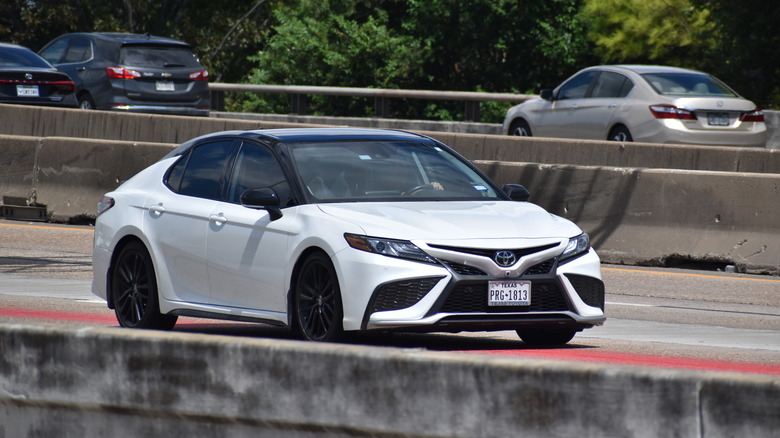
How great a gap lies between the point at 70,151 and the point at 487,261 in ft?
37.3

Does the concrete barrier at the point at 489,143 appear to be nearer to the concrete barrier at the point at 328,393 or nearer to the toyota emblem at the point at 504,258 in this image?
the toyota emblem at the point at 504,258

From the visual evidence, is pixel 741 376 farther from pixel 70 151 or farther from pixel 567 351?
pixel 70 151

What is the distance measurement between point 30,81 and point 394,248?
62.1 ft

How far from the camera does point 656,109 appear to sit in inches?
832

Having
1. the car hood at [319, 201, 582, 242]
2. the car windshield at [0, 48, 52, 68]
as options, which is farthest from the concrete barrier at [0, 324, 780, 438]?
the car windshield at [0, 48, 52, 68]

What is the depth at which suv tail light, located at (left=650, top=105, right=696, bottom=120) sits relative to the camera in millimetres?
21047

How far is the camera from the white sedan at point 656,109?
2112cm

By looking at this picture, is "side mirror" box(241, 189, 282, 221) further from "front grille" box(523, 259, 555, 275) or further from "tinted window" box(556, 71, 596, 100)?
"tinted window" box(556, 71, 596, 100)

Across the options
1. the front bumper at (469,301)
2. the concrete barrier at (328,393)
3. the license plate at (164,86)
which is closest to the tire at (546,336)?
the front bumper at (469,301)

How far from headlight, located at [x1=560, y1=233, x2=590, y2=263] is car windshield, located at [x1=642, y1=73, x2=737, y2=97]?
1303 centimetres

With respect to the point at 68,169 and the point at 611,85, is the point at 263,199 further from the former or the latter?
the point at 611,85

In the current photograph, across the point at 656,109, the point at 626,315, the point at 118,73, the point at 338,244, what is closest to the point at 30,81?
the point at 118,73

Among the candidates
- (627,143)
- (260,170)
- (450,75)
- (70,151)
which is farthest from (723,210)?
(450,75)

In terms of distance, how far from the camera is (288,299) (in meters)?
8.59
